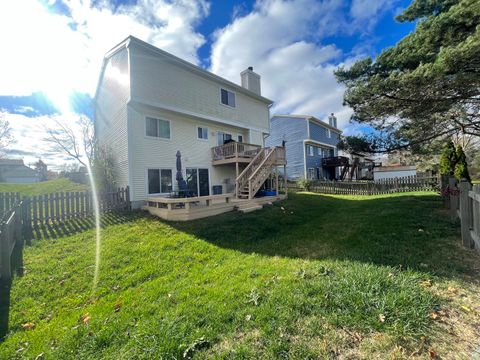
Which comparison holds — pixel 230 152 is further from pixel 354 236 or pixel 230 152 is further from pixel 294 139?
pixel 294 139

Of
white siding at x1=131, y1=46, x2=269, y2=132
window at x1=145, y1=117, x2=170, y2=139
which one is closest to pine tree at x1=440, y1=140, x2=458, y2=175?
white siding at x1=131, y1=46, x2=269, y2=132

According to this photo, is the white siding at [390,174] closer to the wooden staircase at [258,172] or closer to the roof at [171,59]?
the wooden staircase at [258,172]

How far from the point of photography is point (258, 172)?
39.4ft

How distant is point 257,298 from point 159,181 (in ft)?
33.0

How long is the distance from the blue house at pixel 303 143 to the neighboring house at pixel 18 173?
52206 mm

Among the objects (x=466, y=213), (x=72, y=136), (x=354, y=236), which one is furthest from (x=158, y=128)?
Answer: (x=72, y=136)

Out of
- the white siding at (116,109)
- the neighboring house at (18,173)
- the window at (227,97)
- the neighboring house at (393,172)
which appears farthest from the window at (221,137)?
the neighboring house at (18,173)

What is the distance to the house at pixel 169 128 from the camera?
10992mm

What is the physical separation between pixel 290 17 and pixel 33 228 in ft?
44.8

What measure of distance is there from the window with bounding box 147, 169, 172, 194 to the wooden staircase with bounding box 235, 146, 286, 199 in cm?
402

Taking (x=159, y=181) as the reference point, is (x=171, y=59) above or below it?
above

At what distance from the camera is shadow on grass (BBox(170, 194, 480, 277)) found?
411 centimetres

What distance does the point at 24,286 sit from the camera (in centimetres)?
441

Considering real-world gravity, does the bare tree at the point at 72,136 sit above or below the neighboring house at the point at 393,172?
above
